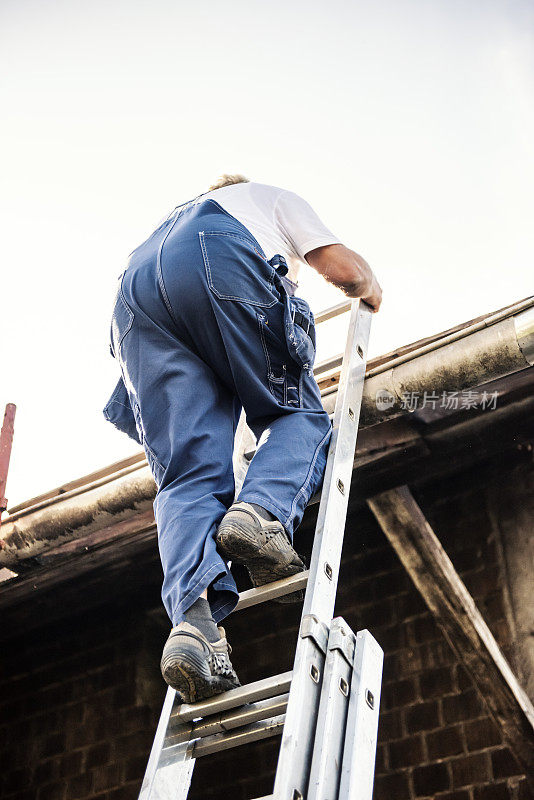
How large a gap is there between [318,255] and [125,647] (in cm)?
318

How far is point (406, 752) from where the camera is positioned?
4.24 metres

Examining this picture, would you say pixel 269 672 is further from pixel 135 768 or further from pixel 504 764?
pixel 504 764

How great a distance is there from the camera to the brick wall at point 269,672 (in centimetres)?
415

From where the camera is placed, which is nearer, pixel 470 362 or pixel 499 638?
pixel 470 362

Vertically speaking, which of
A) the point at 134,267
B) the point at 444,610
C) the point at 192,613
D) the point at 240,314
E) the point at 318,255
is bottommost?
the point at 192,613

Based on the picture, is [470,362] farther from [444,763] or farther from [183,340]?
[444,763]

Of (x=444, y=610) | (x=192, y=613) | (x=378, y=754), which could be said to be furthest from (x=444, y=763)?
(x=192, y=613)

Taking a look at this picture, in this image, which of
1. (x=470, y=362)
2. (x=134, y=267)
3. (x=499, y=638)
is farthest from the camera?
(x=499, y=638)

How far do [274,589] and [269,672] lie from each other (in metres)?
2.58

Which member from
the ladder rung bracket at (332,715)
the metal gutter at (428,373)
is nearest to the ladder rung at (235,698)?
the ladder rung bracket at (332,715)

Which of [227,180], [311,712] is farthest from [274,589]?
[227,180]

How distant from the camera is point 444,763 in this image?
4.10 meters

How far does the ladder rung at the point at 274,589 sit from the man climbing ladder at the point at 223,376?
2 cm

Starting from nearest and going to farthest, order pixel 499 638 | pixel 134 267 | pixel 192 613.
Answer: pixel 192 613 < pixel 134 267 < pixel 499 638
